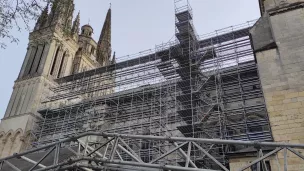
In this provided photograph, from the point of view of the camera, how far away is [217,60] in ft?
67.1

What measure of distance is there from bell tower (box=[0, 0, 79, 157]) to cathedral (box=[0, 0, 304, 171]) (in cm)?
11

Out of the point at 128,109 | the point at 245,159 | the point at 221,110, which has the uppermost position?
the point at 128,109

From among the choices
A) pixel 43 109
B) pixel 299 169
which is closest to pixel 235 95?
pixel 299 169

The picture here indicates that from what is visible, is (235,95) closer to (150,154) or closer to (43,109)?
(150,154)

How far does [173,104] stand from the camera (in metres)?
21.3

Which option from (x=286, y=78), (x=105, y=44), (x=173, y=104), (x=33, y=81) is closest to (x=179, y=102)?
(x=173, y=104)

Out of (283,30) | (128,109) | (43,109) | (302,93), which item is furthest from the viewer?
(43,109)

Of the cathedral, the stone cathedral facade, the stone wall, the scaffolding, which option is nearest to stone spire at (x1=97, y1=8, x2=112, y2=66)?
the stone cathedral facade

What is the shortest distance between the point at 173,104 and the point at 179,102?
25.3 inches

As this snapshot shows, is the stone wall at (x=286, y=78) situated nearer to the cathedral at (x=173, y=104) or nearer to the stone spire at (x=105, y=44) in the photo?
the cathedral at (x=173, y=104)

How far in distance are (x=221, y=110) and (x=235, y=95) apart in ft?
4.36

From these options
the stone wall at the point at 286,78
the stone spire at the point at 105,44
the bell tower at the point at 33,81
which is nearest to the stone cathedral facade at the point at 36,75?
the bell tower at the point at 33,81

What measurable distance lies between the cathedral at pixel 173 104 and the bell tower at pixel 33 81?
11 centimetres

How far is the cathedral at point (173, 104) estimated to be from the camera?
9.27 m
